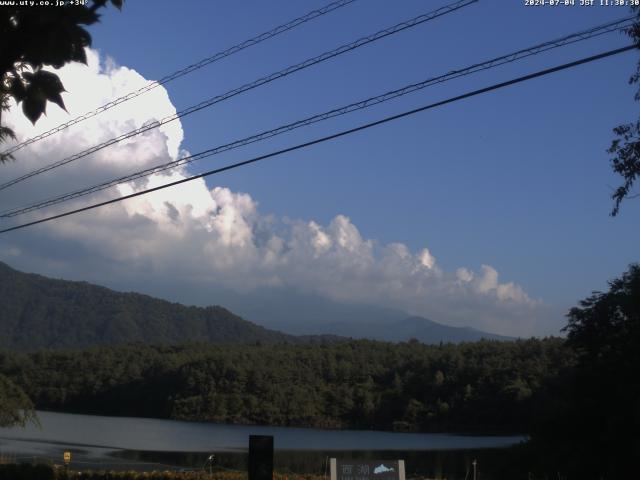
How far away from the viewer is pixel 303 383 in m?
96.2

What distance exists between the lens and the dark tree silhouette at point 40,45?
383 centimetres

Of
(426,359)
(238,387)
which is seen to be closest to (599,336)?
(426,359)

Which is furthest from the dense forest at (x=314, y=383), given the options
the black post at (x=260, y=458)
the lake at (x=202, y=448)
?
the black post at (x=260, y=458)

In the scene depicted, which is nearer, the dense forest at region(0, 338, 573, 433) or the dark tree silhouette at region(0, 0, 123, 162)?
the dark tree silhouette at region(0, 0, 123, 162)

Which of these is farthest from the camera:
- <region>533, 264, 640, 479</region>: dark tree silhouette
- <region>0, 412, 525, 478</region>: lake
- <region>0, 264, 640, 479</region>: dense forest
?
<region>0, 264, 640, 479</region>: dense forest

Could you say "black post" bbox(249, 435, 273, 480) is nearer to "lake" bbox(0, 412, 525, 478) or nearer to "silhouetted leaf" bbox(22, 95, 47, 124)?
"silhouetted leaf" bbox(22, 95, 47, 124)

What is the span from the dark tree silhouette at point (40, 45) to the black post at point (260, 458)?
614cm

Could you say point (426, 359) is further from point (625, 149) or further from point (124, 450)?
point (625, 149)

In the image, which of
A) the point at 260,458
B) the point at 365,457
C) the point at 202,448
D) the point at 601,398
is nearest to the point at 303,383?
the point at 202,448

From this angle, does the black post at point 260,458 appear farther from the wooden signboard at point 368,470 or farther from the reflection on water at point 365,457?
the reflection on water at point 365,457

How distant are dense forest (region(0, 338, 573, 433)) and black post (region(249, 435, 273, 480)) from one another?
67193mm

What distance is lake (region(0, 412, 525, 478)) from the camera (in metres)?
36.2

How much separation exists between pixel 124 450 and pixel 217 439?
12.1 m

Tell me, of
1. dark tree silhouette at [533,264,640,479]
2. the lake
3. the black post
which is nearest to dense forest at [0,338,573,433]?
the lake
